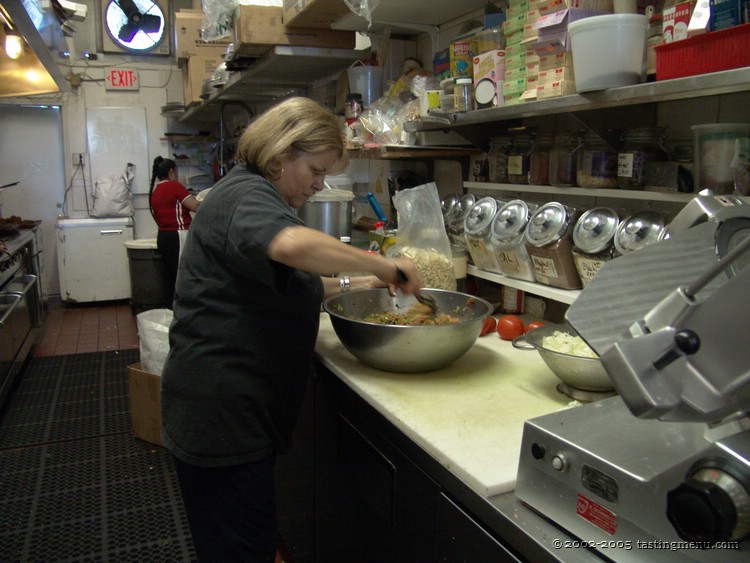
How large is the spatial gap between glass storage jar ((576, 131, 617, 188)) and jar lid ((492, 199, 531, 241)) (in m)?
0.18

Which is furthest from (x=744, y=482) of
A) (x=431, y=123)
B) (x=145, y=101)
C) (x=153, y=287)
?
(x=145, y=101)

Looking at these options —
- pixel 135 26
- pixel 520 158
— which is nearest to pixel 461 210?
pixel 520 158

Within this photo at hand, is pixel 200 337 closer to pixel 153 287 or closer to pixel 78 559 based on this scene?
pixel 78 559

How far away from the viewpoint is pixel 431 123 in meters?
1.98

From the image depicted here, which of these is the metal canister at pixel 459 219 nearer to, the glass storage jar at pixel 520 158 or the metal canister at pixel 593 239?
the glass storage jar at pixel 520 158

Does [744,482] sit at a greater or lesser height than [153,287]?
greater

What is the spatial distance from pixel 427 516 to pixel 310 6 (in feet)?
6.24

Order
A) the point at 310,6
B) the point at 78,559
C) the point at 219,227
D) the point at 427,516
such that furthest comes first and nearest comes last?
1. the point at 310,6
2. the point at 78,559
3. the point at 219,227
4. the point at 427,516

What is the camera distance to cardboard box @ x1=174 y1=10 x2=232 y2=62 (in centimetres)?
466

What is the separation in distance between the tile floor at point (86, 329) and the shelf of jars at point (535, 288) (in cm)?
346

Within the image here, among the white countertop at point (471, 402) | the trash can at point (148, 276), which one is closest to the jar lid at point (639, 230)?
the white countertop at point (471, 402)

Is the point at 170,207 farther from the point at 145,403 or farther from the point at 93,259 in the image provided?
the point at 145,403

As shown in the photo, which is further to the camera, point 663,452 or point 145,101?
point 145,101

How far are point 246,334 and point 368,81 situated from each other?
5.19 feet
